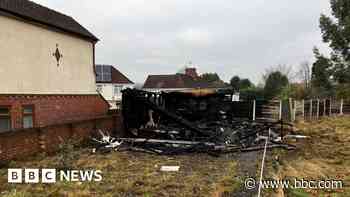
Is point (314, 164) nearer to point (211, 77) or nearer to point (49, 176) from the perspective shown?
point (49, 176)

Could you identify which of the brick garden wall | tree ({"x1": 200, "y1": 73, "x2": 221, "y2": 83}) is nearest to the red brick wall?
the brick garden wall

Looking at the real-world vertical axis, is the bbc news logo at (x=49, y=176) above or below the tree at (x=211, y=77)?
below

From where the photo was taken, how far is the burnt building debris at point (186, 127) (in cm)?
1235

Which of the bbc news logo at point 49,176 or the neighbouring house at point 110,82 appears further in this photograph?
the neighbouring house at point 110,82

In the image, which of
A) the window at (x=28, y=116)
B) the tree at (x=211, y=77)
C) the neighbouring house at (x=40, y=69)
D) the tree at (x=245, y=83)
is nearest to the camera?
the neighbouring house at (x=40, y=69)

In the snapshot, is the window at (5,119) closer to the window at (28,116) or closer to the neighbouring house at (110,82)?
the window at (28,116)

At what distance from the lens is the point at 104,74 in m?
47.3

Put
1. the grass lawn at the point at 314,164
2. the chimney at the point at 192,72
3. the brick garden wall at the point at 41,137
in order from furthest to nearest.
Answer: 1. the chimney at the point at 192,72
2. the brick garden wall at the point at 41,137
3. the grass lawn at the point at 314,164

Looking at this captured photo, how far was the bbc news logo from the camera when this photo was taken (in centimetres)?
791

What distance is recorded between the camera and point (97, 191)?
6.95 meters

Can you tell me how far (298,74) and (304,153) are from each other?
5638 centimetres

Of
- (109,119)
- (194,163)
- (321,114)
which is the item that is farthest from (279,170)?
(321,114)

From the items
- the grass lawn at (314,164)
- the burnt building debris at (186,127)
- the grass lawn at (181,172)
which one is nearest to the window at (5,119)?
the grass lawn at (181,172)

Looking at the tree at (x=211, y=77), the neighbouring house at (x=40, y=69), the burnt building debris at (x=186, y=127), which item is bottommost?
the burnt building debris at (x=186, y=127)
